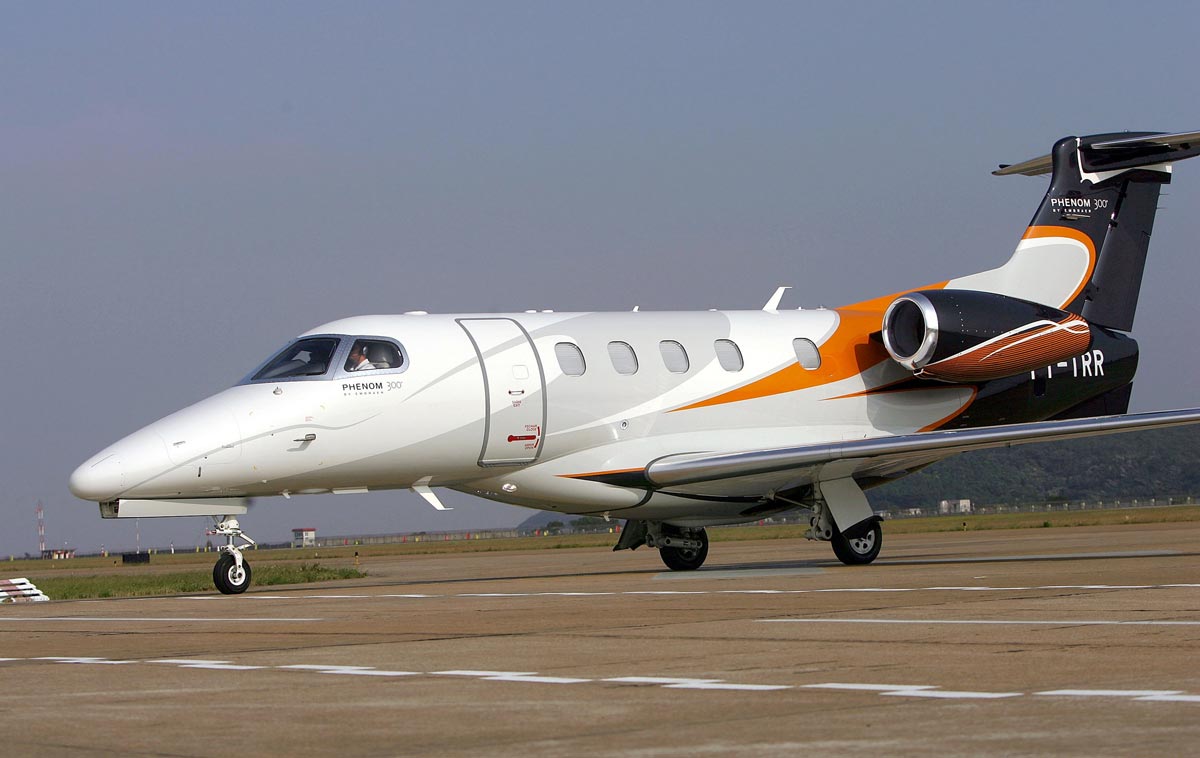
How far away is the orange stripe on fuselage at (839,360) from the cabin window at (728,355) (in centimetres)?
33

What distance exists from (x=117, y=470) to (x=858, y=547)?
32.8 ft

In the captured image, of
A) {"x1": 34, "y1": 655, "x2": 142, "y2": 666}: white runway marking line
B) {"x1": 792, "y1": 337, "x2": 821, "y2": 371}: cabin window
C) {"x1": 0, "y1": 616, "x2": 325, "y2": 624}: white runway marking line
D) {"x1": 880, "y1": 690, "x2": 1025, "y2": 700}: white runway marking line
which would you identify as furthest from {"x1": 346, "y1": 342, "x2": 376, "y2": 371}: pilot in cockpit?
{"x1": 880, "y1": 690, "x2": 1025, "y2": 700}: white runway marking line

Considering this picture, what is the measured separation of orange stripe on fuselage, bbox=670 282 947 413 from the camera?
72.7ft

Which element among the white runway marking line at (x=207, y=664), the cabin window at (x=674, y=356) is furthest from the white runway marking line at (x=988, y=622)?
the cabin window at (x=674, y=356)

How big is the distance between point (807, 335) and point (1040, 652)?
45.6ft

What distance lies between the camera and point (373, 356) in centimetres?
1986

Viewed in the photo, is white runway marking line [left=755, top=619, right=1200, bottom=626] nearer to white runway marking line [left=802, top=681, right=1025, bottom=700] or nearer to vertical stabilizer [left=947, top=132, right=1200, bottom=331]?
white runway marking line [left=802, top=681, right=1025, bottom=700]

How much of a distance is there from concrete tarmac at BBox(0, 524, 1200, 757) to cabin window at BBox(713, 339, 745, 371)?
6323 mm

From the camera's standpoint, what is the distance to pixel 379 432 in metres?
19.7

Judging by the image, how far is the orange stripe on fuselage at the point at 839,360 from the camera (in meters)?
22.2

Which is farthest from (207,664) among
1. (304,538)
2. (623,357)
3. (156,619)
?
(304,538)

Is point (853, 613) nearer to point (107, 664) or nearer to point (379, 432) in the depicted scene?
point (107, 664)

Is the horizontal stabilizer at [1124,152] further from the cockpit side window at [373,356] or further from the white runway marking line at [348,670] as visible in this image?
the white runway marking line at [348,670]

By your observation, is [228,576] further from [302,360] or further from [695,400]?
[695,400]
